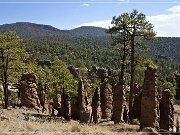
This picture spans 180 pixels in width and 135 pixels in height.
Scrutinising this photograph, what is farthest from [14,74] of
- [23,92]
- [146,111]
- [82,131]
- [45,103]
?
[82,131]

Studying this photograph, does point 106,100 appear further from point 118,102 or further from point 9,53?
point 9,53

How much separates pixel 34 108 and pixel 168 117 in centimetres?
2380

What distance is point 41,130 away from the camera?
15.5 m

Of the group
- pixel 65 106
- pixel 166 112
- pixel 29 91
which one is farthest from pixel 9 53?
pixel 166 112

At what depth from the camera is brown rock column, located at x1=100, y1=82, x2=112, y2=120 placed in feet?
147

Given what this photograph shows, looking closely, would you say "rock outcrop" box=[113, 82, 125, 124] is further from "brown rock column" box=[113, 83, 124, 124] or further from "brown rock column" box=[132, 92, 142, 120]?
"brown rock column" box=[132, 92, 142, 120]

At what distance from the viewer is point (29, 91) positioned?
50562mm

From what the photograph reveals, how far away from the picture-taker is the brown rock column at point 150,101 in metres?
28.7

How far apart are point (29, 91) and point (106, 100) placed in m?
12.5

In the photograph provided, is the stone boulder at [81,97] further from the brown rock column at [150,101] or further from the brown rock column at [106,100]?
the brown rock column at [150,101]

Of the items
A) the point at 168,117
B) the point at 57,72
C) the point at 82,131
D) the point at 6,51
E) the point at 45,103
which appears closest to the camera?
the point at 82,131

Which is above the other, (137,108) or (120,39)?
(120,39)

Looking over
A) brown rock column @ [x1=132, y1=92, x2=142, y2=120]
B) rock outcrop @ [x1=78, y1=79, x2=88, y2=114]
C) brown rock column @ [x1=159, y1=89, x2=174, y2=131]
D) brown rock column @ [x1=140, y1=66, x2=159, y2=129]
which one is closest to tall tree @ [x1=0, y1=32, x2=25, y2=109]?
rock outcrop @ [x1=78, y1=79, x2=88, y2=114]

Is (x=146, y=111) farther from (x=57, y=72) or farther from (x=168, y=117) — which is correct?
(x=57, y=72)
